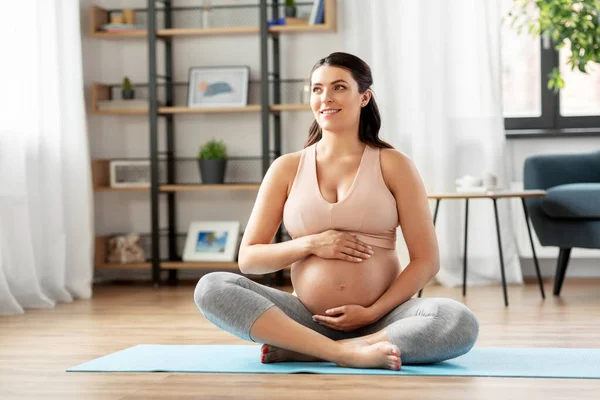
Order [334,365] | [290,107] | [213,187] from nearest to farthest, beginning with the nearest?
1. [334,365]
2. [290,107]
3. [213,187]

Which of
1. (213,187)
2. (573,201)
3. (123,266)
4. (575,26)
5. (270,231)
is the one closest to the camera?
(270,231)

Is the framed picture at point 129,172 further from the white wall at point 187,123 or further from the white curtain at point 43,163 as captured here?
the white curtain at point 43,163

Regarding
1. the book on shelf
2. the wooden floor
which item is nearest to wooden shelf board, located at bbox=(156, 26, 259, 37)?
the book on shelf

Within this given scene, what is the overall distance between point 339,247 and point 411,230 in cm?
21

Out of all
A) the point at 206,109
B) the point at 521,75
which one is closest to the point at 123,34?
the point at 206,109

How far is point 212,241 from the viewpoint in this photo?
5.18m

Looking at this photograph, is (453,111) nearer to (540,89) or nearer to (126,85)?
(540,89)

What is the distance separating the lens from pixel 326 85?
8.10ft

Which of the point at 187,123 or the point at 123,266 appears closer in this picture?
the point at 123,266

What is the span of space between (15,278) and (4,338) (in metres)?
0.97

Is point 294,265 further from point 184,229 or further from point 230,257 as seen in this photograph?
point 184,229

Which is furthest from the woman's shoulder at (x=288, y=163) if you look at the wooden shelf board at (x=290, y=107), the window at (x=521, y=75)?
the window at (x=521, y=75)

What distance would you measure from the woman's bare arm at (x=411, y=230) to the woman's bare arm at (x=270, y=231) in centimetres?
25

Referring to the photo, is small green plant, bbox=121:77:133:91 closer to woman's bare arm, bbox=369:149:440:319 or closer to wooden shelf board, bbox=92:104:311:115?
wooden shelf board, bbox=92:104:311:115
